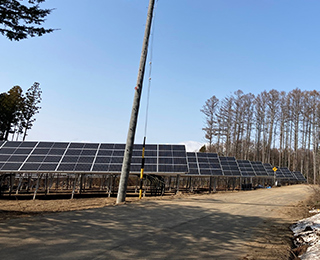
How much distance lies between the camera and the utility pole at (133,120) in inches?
466

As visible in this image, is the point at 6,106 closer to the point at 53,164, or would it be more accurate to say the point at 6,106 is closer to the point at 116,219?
the point at 53,164

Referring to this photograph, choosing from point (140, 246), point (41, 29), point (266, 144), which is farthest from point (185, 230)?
point (266, 144)

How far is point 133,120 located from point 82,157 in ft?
27.9

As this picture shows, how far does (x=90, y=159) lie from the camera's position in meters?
18.9

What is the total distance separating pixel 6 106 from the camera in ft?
142

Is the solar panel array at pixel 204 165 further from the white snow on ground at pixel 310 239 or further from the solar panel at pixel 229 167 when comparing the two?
the white snow on ground at pixel 310 239

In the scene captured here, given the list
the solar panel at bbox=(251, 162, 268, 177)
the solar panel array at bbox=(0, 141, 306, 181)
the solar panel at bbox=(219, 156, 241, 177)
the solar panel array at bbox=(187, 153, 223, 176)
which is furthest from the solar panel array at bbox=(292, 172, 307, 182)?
the solar panel array at bbox=(0, 141, 306, 181)

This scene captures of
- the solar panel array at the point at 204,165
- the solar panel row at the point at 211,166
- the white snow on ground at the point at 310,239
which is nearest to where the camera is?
the white snow on ground at the point at 310,239

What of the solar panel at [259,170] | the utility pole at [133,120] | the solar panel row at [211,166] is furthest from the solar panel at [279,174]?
the utility pole at [133,120]

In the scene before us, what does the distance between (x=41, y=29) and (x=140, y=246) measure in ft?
26.1

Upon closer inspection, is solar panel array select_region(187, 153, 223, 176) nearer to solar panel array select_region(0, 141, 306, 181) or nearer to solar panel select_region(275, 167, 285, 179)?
solar panel array select_region(0, 141, 306, 181)

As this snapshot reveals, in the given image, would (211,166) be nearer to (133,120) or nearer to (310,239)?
(133,120)

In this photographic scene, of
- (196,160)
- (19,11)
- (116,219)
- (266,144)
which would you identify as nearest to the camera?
(116,219)

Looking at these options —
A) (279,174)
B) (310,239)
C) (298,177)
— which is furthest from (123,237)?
(298,177)
